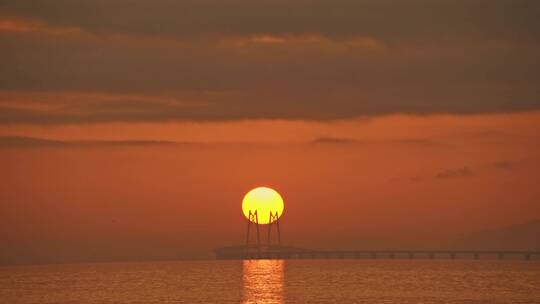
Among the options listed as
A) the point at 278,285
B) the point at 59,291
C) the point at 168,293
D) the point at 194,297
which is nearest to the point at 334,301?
the point at 194,297

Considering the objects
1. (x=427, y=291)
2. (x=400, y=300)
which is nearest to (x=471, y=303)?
(x=400, y=300)

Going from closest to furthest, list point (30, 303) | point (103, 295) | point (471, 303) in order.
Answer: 1. point (471, 303)
2. point (30, 303)
3. point (103, 295)

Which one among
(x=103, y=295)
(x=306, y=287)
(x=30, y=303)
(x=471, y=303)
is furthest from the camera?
(x=306, y=287)

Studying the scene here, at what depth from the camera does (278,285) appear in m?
145

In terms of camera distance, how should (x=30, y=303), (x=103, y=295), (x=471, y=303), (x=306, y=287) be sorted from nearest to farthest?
(x=471, y=303) → (x=30, y=303) → (x=103, y=295) → (x=306, y=287)

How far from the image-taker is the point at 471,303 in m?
108

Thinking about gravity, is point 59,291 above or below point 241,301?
above

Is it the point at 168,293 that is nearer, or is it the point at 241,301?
the point at 241,301

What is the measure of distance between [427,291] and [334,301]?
23.0 metres

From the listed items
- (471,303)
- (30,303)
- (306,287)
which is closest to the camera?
(471,303)

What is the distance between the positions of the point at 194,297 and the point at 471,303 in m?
30.4

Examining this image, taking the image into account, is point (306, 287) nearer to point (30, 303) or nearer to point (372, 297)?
point (372, 297)

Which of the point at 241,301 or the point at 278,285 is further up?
the point at 278,285

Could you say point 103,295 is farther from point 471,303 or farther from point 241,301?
point 471,303
